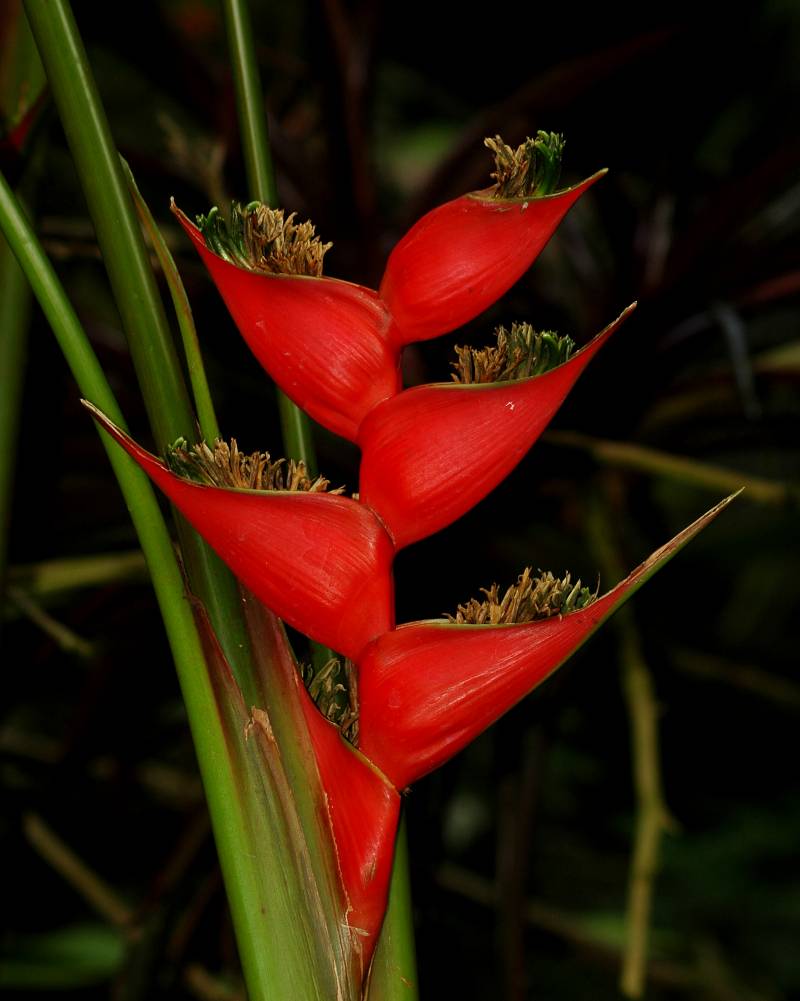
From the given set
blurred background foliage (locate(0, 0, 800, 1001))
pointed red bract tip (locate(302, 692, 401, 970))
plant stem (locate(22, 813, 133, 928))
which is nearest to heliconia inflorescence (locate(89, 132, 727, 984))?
pointed red bract tip (locate(302, 692, 401, 970))

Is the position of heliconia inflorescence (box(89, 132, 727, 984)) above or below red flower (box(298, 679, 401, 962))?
above

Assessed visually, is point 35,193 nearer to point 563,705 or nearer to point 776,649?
point 563,705

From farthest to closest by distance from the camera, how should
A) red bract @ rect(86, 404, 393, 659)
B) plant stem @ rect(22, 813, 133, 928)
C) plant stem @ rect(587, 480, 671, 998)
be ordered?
1. plant stem @ rect(22, 813, 133, 928)
2. plant stem @ rect(587, 480, 671, 998)
3. red bract @ rect(86, 404, 393, 659)

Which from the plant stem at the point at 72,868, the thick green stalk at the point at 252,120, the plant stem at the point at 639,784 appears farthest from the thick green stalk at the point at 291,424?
the plant stem at the point at 72,868

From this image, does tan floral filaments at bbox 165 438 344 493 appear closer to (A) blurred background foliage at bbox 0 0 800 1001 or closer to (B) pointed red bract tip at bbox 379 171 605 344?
(B) pointed red bract tip at bbox 379 171 605 344

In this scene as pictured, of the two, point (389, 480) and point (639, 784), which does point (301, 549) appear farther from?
point (639, 784)

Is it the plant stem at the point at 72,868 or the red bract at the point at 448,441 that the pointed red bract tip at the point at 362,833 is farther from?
the plant stem at the point at 72,868
